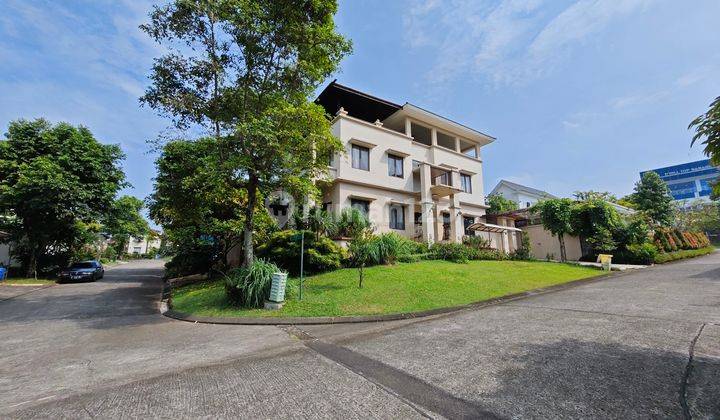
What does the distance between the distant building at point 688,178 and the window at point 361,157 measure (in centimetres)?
8193

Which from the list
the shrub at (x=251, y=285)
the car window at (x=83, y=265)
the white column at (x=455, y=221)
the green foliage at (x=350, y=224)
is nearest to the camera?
the shrub at (x=251, y=285)

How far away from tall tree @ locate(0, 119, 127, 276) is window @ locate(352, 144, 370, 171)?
16044 millimetres

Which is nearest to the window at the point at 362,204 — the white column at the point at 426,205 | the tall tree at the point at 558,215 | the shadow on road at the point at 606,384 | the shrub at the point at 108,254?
the white column at the point at 426,205

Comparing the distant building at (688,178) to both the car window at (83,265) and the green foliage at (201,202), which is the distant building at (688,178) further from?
the car window at (83,265)

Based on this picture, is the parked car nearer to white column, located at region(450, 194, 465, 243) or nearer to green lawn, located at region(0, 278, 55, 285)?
green lawn, located at region(0, 278, 55, 285)

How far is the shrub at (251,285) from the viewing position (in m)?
9.14

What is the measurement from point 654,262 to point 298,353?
25.2 meters

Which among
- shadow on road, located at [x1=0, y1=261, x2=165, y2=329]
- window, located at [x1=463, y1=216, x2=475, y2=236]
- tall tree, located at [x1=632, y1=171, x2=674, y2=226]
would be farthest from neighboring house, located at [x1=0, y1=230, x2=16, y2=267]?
tall tree, located at [x1=632, y1=171, x2=674, y2=226]

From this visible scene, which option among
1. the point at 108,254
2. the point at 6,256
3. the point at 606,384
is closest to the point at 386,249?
the point at 606,384

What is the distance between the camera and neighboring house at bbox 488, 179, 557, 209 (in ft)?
132

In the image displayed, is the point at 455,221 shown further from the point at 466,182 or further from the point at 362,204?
the point at 362,204

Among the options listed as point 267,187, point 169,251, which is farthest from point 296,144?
point 169,251

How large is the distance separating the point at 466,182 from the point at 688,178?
81.9 metres

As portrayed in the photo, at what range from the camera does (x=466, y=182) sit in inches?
988
